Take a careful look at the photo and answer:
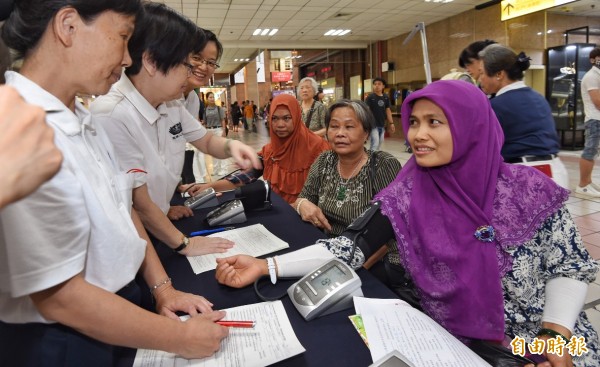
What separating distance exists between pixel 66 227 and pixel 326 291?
24.2 inches

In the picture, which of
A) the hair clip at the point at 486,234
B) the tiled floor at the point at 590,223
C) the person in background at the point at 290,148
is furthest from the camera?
the person in background at the point at 290,148

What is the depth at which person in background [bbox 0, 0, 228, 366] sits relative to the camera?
1.79ft

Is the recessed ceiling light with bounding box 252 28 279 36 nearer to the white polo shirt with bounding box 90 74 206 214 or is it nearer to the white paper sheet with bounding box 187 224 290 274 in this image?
the white polo shirt with bounding box 90 74 206 214

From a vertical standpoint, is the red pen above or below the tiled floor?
above

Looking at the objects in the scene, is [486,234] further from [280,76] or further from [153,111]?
[280,76]

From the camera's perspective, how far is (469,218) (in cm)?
115

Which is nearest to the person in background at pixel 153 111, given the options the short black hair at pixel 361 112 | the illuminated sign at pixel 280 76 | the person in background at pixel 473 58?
the short black hair at pixel 361 112

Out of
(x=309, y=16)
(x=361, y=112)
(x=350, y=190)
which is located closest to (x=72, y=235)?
(x=350, y=190)

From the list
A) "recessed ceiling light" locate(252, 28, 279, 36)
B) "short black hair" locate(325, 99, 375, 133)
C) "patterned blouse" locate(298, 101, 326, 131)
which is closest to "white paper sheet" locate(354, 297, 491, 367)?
"short black hair" locate(325, 99, 375, 133)

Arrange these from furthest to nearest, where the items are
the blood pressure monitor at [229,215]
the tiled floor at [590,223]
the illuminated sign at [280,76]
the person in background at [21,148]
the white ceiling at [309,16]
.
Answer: the illuminated sign at [280,76] < the white ceiling at [309,16] < the tiled floor at [590,223] < the blood pressure monitor at [229,215] < the person in background at [21,148]

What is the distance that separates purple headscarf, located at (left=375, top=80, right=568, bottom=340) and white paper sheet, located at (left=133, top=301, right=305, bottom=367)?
547mm

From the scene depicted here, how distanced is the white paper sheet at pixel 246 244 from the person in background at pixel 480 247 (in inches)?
5.8

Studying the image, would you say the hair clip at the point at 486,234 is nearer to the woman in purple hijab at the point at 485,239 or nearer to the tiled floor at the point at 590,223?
the woman in purple hijab at the point at 485,239

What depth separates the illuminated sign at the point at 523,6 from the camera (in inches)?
240
